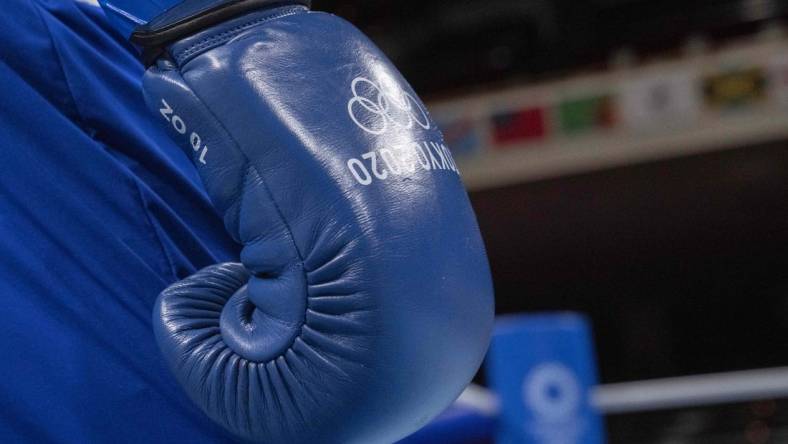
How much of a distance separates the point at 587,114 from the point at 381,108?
555 cm

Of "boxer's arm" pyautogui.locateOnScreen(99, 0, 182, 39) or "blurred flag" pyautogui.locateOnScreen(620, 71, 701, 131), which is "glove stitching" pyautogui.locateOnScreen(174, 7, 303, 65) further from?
"blurred flag" pyautogui.locateOnScreen(620, 71, 701, 131)

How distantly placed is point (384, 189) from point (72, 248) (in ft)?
0.86

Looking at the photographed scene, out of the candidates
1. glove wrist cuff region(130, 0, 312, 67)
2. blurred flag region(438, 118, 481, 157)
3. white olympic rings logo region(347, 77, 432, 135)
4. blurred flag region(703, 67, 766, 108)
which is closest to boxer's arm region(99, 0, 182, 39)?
glove wrist cuff region(130, 0, 312, 67)

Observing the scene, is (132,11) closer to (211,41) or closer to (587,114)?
(211,41)

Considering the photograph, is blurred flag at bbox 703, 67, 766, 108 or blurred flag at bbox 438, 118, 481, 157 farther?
blurred flag at bbox 438, 118, 481, 157

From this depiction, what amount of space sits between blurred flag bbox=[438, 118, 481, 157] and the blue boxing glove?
5658mm

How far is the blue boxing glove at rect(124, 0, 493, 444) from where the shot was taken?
59 centimetres

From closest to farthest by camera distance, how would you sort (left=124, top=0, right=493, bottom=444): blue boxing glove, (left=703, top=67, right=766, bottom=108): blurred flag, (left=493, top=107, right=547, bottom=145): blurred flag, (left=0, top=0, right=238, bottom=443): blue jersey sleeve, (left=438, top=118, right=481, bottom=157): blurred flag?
(left=124, top=0, right=493, bottom=444): blue boxing glove < (left=0, top=0, right=238, bottom=443): blue jersey sleeve < (left=703, top=67, right=766, bottom=108): blurred flag < (left=493, top=107, right=547, bottom=145): blurred flag < (left=438, top=118, right=481, bottom=157): blurred flag

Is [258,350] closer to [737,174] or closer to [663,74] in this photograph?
[663,74]

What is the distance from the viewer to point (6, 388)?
692 mm

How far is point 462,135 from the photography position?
630cm

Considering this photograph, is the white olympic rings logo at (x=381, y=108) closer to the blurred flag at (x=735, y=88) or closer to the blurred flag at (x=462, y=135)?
the blurred flag at (x=735, y=88)

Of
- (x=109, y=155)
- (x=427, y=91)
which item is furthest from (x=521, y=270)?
(x=109, y=155)

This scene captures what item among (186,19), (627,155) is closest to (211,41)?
(186,19)
